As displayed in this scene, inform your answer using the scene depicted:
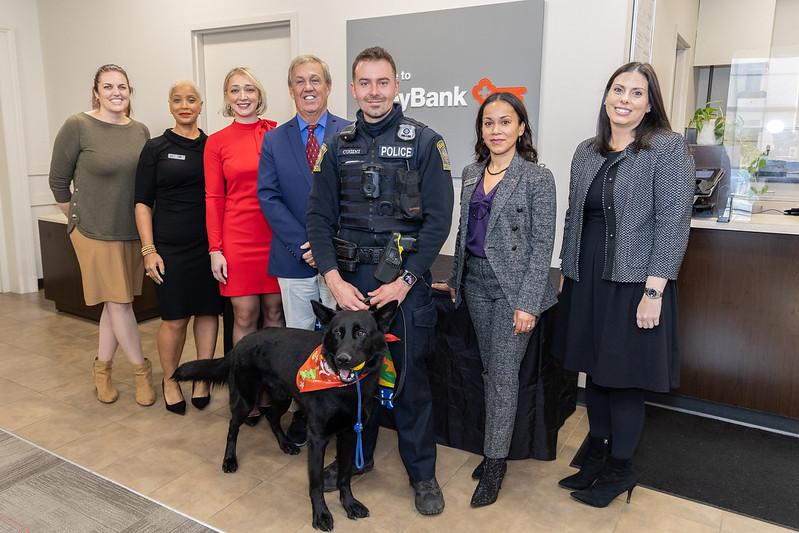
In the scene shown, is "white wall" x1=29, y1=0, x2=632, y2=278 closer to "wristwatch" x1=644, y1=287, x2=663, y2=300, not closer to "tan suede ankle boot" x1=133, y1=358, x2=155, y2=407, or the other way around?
"wristwatch" x1=644, y1=287, x2=663, y2=300

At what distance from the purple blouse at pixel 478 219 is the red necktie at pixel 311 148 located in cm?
71

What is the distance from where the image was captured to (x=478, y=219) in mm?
2170

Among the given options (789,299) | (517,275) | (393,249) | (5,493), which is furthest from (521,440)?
(5,493)

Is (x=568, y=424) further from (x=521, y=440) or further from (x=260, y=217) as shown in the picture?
(x=260, y=217)

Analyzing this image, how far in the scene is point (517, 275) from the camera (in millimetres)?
2096

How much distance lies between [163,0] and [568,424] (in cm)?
415

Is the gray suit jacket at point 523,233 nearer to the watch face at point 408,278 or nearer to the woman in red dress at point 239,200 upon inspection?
the watch face at point 408,278

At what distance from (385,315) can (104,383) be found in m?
1.93

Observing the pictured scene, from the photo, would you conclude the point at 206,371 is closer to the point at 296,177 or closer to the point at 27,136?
the point at 296,177

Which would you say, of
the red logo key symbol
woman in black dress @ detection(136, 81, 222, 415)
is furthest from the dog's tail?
the red logo key symbol

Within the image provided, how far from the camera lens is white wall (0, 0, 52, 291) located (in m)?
5.01

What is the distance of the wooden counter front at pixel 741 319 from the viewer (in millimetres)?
2750

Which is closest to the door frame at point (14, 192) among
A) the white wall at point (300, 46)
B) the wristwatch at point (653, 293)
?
the white wall at point (300, 46)

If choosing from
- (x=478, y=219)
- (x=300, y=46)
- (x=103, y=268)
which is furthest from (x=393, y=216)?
(x=300, y=46)
